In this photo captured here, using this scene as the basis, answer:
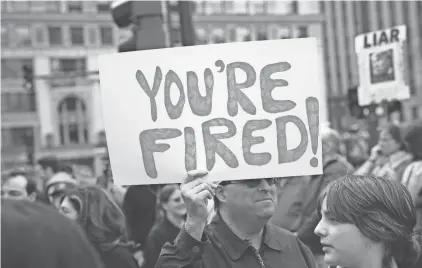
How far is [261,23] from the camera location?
5662 centimetres

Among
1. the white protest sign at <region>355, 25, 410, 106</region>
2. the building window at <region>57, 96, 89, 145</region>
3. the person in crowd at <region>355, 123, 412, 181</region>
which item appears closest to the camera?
the person in crowd at <region>355, 123, 412, 181</region>

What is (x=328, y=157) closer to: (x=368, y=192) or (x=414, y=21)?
(x=368, y=192)

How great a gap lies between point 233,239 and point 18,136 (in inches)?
1941

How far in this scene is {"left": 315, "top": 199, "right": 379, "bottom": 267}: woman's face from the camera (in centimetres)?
227

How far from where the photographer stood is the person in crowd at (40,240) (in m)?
1.23

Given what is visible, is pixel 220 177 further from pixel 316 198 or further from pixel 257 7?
pixel 257 7

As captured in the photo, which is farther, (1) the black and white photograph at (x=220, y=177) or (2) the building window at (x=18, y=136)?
(2) the building window at (x=18, y=136)

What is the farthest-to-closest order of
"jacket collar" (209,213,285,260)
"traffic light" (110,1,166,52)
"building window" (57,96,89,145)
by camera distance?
"building window" (57,96,89,145), "traffic light" (110,1,166,52), "jacket collar" (209,213,285,260)

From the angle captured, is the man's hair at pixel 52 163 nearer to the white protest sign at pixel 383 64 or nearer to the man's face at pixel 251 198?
the white protest sign at pixel 383 64

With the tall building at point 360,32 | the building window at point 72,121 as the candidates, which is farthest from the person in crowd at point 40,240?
the tall building at point 360,32

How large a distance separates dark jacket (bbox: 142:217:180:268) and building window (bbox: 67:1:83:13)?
50.7m

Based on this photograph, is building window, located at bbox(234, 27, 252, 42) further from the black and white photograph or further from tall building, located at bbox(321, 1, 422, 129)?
the black and white photograph

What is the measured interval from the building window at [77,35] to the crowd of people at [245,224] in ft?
159

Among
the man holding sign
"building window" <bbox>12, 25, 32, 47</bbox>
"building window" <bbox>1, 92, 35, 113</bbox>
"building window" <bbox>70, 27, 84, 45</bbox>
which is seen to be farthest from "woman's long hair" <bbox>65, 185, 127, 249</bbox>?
"building window" <bbox>70, 27, 84, 45</bbox>
